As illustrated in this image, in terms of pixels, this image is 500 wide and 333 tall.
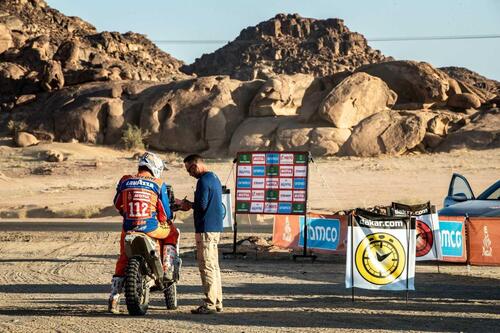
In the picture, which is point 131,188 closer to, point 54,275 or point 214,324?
point 214,324

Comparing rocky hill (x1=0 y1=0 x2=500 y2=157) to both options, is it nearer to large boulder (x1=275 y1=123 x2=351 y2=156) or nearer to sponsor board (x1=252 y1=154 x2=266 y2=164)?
large boulder (x1=275 y1=123 x2=351 y2=156)

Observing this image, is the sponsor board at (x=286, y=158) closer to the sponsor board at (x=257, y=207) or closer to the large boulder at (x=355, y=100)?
the sponsor board at (x=257, y=207)

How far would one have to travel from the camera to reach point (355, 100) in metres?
52.2

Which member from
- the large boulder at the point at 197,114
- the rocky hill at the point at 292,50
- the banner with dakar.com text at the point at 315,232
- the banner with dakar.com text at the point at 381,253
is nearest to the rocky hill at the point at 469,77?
the rocky hill at the point at 292,50

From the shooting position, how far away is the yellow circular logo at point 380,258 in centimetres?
1275

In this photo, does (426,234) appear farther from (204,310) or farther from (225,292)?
(204,310)

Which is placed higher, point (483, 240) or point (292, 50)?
point (292, 50)

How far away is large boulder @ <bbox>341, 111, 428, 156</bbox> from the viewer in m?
50.3

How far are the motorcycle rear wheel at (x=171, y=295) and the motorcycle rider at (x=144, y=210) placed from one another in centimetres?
32

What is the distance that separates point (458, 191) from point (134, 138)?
3806 centimetres

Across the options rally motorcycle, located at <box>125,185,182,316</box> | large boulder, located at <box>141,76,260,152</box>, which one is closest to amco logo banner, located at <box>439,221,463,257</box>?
rally motorcycle, located at <box>125,185,182,316</box>

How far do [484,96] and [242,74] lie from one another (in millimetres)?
65565

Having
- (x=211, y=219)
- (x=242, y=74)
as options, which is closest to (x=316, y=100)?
(x=211, y=219)

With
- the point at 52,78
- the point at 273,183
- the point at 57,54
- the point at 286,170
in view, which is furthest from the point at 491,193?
the point at 57,54
